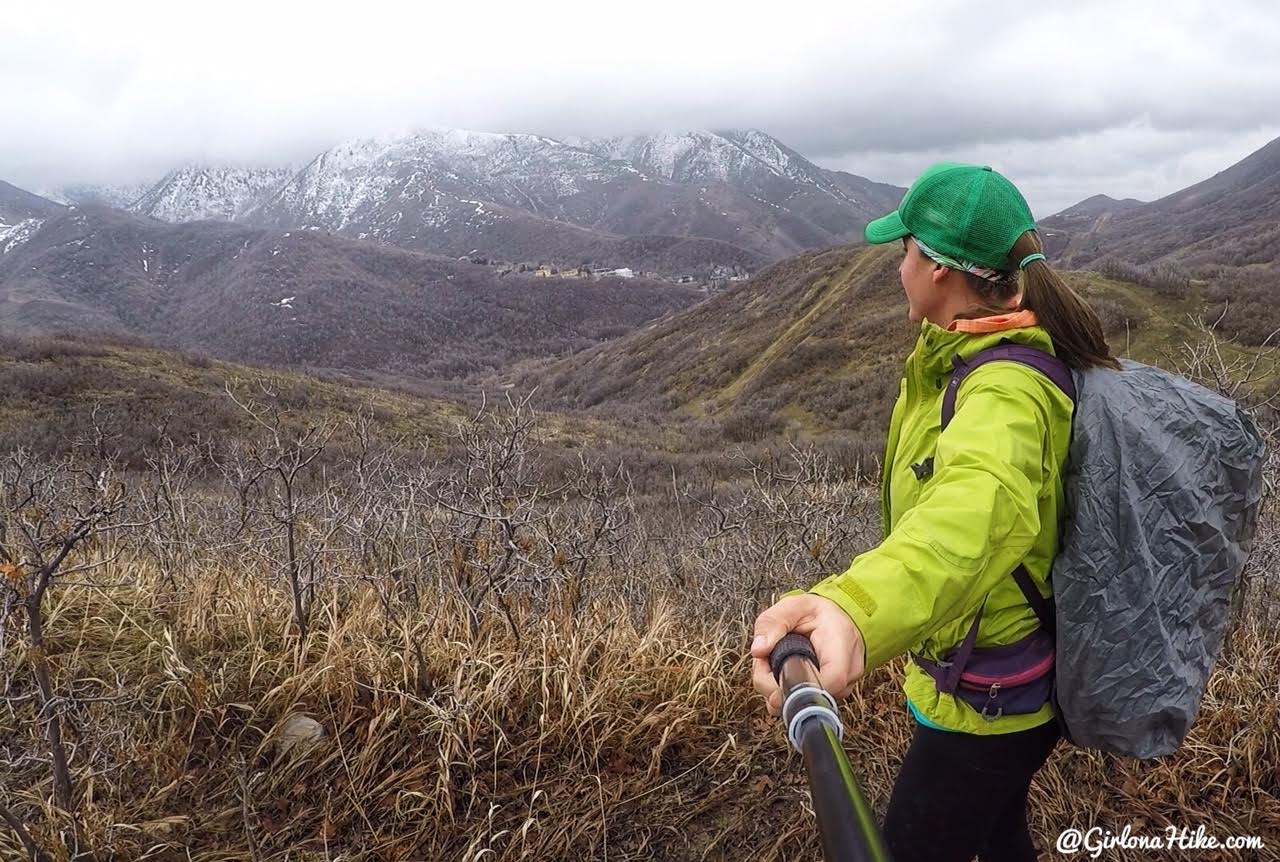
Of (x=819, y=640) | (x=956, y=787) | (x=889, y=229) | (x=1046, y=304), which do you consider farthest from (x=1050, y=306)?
(x=956, y=787)

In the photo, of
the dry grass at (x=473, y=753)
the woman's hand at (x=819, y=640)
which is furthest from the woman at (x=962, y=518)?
the dry grass at (x=473, y=753)

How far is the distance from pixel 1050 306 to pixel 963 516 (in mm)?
595

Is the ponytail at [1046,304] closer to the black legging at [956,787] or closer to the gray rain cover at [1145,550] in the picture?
the gray rain cover at [1145,550]

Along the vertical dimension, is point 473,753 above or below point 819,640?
below

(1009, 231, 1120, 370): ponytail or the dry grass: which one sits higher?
(1009, 231, 1120, 370): ponytail

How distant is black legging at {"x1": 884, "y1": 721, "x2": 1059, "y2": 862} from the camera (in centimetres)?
149

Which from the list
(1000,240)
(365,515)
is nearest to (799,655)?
(1000,240)

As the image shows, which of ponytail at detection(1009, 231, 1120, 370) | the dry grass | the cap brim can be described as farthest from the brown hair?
the dry grass

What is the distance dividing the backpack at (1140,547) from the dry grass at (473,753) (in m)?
1.20

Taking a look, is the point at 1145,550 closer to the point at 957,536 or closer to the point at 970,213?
the point at 957,536

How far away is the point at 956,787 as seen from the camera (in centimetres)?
153

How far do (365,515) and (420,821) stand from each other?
1789 mm

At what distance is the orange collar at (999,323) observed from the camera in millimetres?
1375

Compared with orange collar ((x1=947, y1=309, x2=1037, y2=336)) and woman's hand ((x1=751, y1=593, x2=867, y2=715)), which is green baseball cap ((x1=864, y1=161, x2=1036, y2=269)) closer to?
orange collar ((x1=947, y1=309, x2=1037, y2=336))
